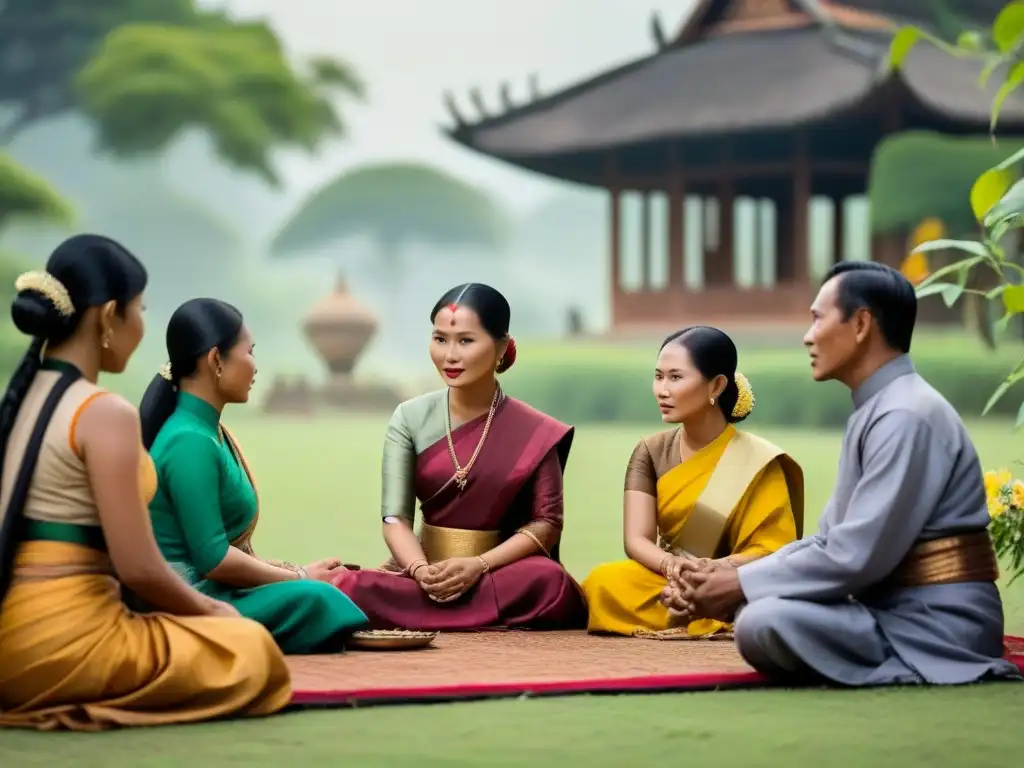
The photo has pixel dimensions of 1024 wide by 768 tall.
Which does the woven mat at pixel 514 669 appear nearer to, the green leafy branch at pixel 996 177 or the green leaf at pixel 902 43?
the green leafy branch at pixel 996 177

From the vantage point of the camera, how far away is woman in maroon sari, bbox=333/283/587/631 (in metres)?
4.73

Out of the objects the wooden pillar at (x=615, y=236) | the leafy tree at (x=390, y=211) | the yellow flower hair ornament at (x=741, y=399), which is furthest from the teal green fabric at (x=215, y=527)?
the leafy tree at (x=390, y=211)

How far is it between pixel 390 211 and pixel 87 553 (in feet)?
156

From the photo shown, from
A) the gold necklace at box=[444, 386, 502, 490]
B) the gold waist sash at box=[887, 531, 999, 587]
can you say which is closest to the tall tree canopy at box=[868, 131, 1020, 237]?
the gold necklace at box=[444, 386, 502, 490]

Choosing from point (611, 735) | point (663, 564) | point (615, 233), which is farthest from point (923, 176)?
point (611, 735)

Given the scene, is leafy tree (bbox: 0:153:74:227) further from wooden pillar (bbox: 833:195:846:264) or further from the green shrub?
wooden pillar (bbox: 833:195:846:264)

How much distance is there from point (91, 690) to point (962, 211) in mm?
15904

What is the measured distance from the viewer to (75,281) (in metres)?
3.29

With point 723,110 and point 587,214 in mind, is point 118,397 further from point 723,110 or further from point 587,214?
point 587,214

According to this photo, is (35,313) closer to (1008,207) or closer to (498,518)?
(498,518)

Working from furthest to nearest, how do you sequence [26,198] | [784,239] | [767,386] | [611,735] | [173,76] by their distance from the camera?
[173,76], [26,198], [784,239], [767,386], [611,735]

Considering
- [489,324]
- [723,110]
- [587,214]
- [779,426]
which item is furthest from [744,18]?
[587,214]

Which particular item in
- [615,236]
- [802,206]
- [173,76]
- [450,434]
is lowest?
[450,434]

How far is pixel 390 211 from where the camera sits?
50.5m
